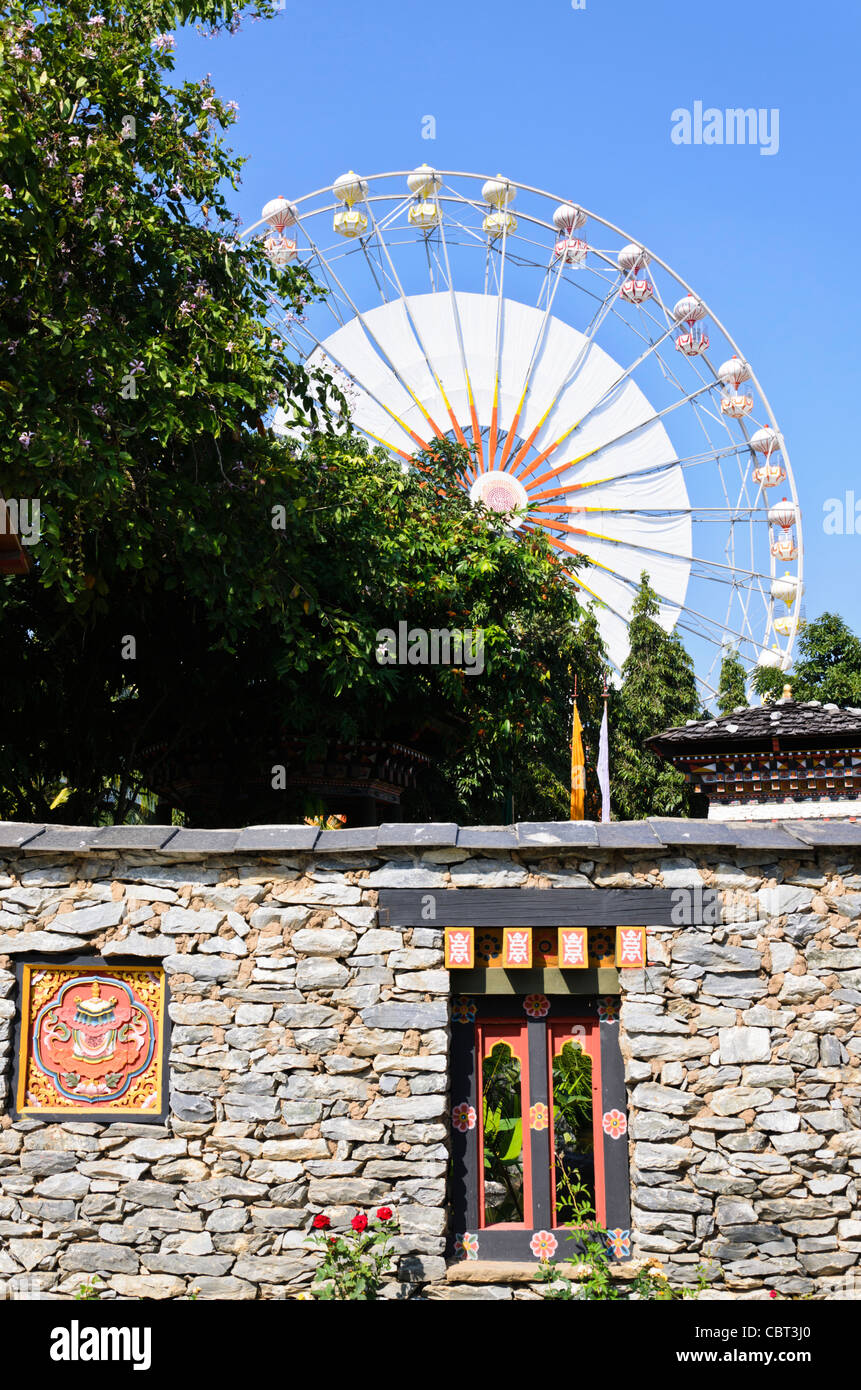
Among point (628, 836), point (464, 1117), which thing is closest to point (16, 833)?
point (464, 1117)

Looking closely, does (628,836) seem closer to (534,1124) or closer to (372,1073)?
(534,1124)

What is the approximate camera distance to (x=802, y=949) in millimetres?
5715

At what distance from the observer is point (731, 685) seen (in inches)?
1190

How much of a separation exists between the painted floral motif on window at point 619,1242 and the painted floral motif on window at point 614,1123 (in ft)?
1.47

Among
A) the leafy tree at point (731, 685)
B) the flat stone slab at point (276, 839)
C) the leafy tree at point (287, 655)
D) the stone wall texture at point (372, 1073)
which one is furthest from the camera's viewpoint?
the leafy tree at point (731, 685)

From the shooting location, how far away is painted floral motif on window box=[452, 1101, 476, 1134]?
5.89 meters

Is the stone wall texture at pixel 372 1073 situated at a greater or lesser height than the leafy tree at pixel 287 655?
lesser

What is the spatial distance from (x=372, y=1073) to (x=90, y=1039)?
147cm

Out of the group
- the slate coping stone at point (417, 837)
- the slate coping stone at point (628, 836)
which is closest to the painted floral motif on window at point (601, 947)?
the slate coping stone at point (628, 836)

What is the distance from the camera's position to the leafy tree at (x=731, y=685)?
29.6 metres

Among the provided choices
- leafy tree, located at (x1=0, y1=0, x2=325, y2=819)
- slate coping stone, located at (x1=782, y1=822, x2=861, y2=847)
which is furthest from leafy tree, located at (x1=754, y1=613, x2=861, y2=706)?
slate coping stone, located at (x1=782, y1=822, x2=861, y2=847)

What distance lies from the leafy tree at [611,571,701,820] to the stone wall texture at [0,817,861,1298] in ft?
67.9

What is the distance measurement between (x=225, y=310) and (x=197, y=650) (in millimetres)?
4118

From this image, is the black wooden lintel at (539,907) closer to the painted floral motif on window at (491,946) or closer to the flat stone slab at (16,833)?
Result: the painted floral motif on window at (491,946)
